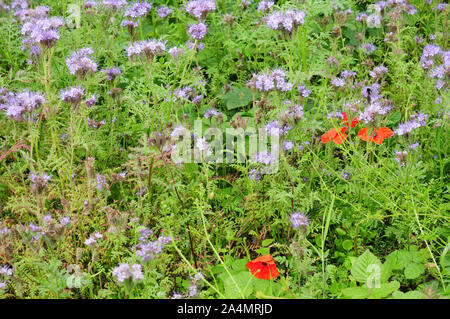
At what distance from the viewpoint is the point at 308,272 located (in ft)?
7.93

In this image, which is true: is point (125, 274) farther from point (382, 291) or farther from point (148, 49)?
point (148, 49)

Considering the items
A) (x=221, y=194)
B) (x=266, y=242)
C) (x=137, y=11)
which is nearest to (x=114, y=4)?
(x=137, y=11)

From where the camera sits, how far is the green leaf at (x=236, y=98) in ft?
12.1

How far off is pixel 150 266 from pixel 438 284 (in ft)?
4.30

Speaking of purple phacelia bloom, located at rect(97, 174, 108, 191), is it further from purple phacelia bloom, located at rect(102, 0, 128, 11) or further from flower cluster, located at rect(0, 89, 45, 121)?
purple phacelia bloom, located at rect(102, 0, 128, 11)

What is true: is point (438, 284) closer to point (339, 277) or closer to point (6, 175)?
point (339, 277)

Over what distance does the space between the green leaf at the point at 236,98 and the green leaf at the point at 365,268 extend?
155 centimetres

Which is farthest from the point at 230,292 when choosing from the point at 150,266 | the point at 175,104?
the point at 175,104

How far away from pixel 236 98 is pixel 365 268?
174 cm

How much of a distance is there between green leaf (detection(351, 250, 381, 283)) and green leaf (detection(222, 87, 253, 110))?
1.55 m

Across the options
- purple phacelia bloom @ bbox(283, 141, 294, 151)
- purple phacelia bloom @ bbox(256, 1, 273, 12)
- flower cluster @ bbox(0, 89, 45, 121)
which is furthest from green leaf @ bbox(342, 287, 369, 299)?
purple phacelia bloom @ bbox(256, 1, 273, 12)

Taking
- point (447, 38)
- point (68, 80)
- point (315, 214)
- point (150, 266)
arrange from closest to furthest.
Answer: point (150, 266), point (315, 214), point (68, 80), point (447, 38)

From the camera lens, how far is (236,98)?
12.3 ft
